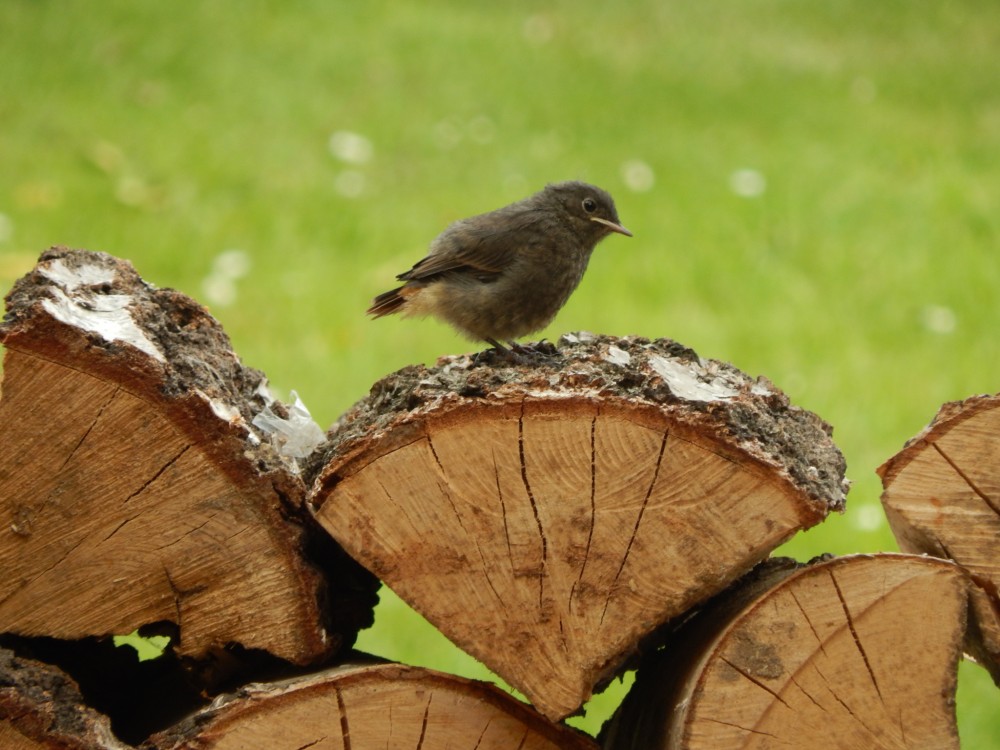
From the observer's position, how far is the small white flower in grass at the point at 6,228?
264 inches

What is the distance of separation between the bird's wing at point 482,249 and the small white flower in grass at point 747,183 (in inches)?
163

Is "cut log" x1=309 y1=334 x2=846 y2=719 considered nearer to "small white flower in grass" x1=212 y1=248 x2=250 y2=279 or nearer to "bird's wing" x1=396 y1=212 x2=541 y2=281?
"bird's wing" x1=396 y1=212 x2=541 y2=281

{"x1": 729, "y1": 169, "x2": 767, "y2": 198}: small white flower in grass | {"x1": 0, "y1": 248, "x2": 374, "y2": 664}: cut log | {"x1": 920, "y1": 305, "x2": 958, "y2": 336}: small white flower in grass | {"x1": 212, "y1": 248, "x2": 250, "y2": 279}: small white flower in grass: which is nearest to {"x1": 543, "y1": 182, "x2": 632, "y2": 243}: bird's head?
{"x1": 0, "y1": 248, "x2": 374, "y2": 664}: cut log

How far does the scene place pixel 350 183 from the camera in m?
7.90

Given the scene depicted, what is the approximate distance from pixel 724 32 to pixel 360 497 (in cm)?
882

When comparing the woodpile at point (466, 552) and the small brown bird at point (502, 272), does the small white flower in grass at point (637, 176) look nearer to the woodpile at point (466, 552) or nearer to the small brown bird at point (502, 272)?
the small brown bird at point (502, 272)

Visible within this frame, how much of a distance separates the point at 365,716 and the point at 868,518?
3146 millimetres

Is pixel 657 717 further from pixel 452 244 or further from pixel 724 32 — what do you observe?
pixel 724 32

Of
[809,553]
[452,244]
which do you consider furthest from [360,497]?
[809,553]

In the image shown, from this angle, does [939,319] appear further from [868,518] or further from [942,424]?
[942,424]

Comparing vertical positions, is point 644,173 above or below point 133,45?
above

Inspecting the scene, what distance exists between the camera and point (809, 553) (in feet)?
16.8

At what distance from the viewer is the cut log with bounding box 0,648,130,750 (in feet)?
8.36

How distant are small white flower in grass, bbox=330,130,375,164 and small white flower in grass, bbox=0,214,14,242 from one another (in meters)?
2.08
